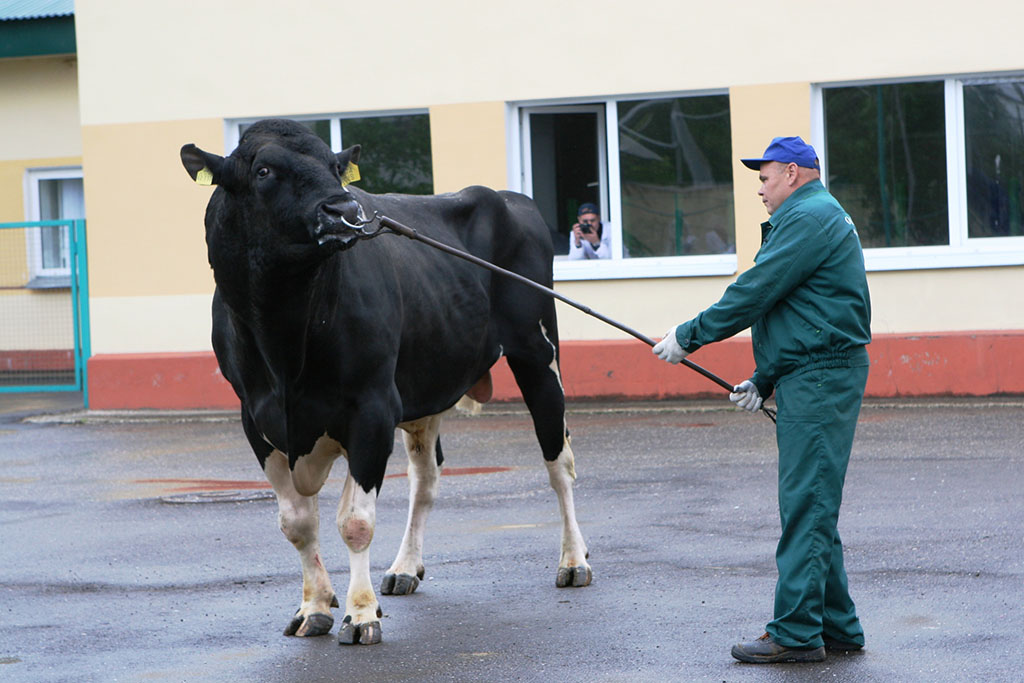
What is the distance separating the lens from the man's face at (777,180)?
6.04 meters

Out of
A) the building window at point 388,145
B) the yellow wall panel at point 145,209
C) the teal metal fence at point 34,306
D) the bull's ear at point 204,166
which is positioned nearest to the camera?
the bull's ear at point 204,166

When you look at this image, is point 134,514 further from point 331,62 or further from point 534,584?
point 331,62

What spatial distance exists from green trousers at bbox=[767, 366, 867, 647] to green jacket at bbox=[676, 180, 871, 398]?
10 centimetres

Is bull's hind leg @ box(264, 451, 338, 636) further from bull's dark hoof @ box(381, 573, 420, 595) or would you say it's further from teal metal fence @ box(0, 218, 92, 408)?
teal metal fence @ box(0, 218, 92, 408)

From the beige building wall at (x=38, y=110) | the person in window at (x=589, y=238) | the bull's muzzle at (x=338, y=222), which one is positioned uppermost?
the beige building wall at (x=38, y=110)

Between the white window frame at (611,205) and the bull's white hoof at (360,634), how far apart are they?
9.67 meters

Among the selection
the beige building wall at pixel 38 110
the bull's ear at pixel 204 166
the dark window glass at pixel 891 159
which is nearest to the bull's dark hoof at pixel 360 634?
the bull's ear at pixel 204 166

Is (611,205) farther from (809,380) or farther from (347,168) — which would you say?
(809,380)

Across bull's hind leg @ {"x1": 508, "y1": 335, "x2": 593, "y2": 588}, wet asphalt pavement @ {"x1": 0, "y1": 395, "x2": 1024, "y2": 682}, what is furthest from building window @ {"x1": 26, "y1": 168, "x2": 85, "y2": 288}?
bull's hind leg @ {"x1": 508, "y1": 335, "x2": 593, "y2": 588}

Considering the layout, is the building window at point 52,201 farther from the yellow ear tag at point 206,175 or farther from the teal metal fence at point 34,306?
the yellow ear tag at point 206,175

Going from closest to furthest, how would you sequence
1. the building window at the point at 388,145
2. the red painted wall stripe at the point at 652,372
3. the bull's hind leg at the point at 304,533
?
the bull's hind leg at the point at 304,533
the red painted wall stripe at the point at 652,372
the building window at the point at 388,145

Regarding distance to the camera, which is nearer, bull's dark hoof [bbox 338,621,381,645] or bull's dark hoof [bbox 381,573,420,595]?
bull's dark hoof [bbox 338,621,381,645]

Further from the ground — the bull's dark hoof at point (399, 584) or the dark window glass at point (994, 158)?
the dark window glass at point (994, 158)

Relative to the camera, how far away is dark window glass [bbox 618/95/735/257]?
51.5ft
